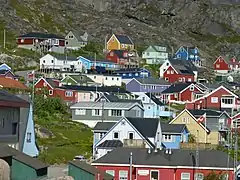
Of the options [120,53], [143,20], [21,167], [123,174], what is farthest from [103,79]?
[21,167]

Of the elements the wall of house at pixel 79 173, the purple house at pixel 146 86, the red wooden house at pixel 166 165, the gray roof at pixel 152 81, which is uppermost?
the gray roof at pixel 152 81

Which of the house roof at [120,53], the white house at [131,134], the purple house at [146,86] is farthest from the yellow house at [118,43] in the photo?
the white house at [131,134]

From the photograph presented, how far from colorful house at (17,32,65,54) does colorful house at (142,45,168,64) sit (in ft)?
38.9

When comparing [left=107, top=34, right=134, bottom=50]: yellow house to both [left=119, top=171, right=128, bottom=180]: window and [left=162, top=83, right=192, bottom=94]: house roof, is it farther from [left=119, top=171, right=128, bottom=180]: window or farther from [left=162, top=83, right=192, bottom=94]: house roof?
[left=119, top=171, right=128, bottom=180]: window

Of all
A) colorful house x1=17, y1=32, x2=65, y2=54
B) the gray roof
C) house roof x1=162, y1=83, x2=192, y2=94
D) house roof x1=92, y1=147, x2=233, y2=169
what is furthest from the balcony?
colorful house x1=17, y1=32, x2=65, y2=54

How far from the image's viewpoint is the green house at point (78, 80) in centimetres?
7038

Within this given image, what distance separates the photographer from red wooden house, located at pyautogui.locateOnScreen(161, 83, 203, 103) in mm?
71438

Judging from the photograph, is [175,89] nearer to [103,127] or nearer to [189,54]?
[189,54]

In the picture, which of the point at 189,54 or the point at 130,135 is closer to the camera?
the point at 130,135

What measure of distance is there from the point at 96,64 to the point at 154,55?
39.6ft

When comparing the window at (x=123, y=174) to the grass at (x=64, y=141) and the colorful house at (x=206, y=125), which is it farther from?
the colorful house at (x=206, y=125)

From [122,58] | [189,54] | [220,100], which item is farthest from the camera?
[189,54]

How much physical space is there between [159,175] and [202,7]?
97477mm

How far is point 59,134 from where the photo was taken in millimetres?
44812
